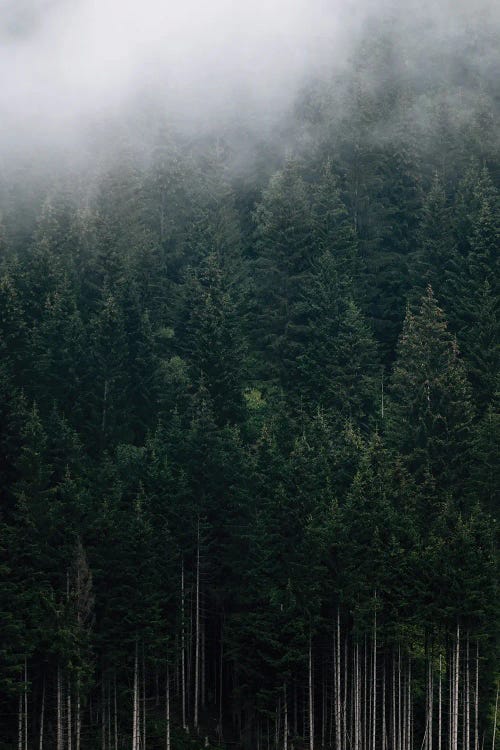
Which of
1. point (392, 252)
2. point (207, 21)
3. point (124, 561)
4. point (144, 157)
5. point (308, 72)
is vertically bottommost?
point (124, 561)

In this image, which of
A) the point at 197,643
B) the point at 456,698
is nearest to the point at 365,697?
the point at 456,698

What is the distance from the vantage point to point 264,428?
2594 inches

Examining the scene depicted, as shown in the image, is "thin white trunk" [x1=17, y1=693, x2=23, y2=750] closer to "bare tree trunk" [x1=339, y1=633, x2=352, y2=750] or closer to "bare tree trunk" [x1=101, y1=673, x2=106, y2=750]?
"bare tree trunk" [x1=101, y1=673, x2=106, y2=750]

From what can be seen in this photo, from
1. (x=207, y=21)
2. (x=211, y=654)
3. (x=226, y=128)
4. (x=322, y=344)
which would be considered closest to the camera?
(x=211, y=654)

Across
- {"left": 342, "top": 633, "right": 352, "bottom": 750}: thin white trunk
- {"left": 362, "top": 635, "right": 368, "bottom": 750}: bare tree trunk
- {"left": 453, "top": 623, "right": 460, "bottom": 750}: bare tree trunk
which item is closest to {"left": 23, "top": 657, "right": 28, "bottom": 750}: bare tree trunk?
{"left": 342, "top": 633, "right": 352, "bottom": 750}: thin white trunk

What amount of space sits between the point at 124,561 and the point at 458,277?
40695 millimetres

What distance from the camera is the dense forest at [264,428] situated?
50.9 m

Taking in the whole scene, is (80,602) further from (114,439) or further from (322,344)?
(322,344)

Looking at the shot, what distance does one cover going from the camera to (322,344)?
78875 mm

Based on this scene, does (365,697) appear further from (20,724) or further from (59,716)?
(20,724)

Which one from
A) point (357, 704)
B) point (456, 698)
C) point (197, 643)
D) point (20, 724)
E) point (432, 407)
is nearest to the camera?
point (456, 698)

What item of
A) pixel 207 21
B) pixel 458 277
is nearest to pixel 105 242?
pixel 458 277

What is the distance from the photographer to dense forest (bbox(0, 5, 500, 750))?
5094cm

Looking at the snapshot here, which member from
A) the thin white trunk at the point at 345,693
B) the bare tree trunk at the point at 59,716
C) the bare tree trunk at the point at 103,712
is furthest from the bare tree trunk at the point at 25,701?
the thin white trunk at the point at 345,693
